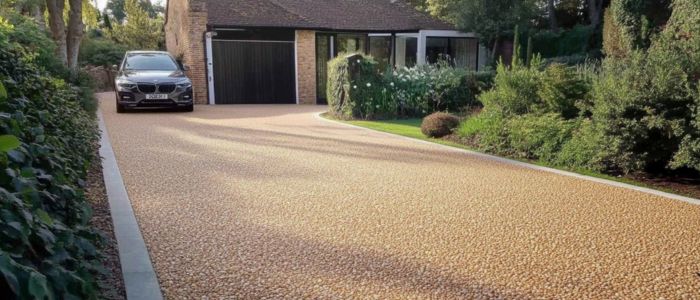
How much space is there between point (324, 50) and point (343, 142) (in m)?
11.5

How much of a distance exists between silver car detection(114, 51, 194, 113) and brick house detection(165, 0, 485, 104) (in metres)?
3.42

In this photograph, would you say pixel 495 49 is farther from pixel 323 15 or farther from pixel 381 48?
pixel 323 15

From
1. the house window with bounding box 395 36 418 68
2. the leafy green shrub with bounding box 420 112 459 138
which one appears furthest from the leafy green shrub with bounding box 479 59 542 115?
the house window with bounding box 395 36 418 68

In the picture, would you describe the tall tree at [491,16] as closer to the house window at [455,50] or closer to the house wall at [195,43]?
the house window at [455,50]

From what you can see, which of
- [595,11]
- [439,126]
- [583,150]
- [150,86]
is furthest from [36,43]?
[595,11]

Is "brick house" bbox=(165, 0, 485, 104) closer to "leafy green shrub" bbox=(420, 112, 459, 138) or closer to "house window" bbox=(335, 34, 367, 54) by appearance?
"house window" bbox=(335, 34, 367, 54)

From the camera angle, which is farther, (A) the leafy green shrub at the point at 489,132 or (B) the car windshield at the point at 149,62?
(B) the car windshield at the point at 149,62

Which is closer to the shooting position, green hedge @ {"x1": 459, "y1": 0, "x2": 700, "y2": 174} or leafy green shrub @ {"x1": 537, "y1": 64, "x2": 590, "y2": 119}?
green hedge @ {"x1": 459, "y1": 0, "x2": 700, "y2": 174}

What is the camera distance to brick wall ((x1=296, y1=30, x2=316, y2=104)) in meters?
19.8

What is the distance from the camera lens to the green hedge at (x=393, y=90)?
548 inches

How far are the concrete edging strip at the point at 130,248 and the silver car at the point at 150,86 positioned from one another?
27.0 ft

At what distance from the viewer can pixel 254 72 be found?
1950cm

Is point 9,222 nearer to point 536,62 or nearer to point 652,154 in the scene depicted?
point 652,154

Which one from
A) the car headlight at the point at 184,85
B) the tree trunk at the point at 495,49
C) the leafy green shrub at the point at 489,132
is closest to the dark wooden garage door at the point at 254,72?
the car headlight at the point at 184,85
